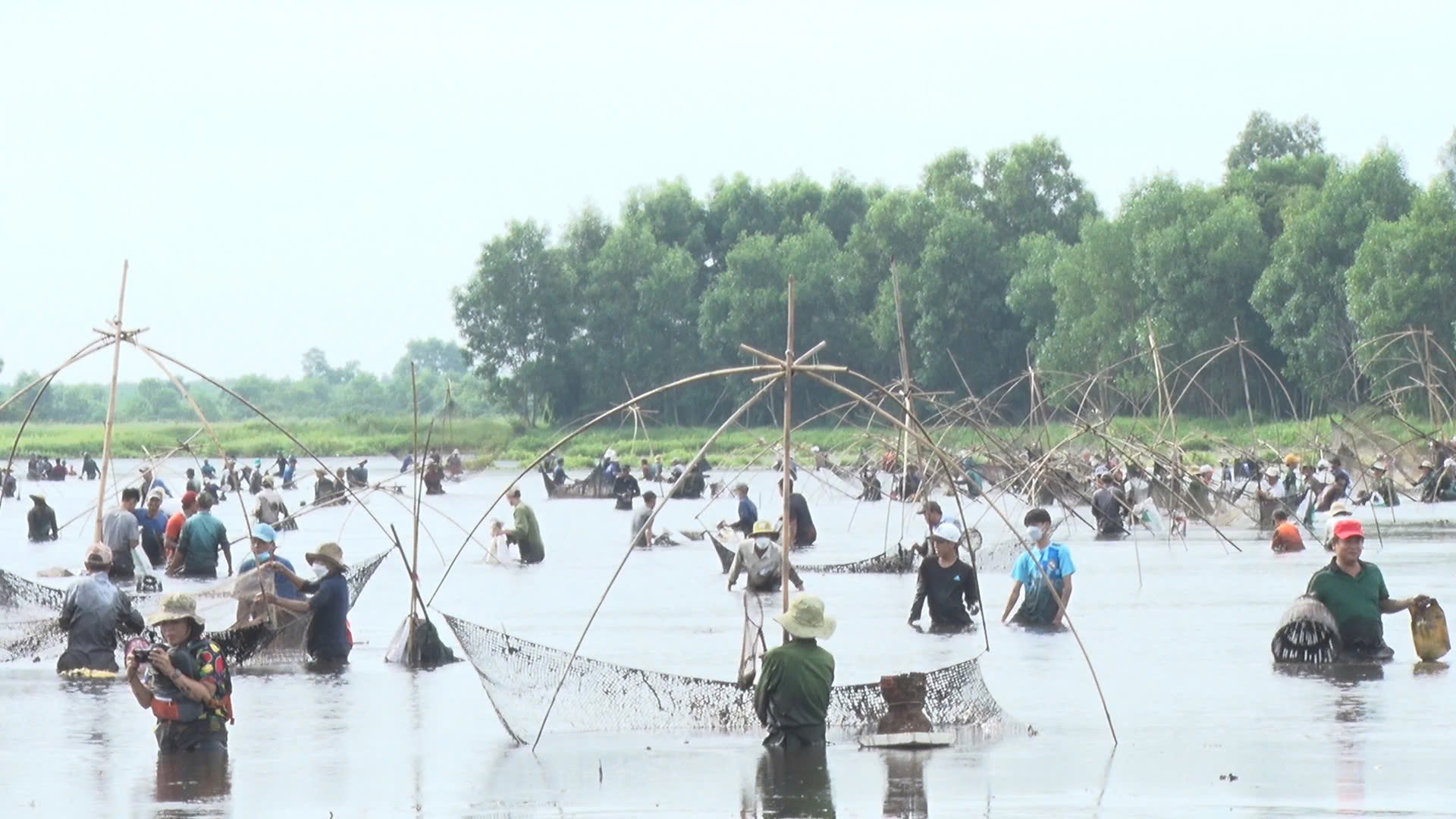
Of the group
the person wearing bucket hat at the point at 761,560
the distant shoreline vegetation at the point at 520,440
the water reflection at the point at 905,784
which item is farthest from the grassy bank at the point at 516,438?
the water reflection at the point at 905,784

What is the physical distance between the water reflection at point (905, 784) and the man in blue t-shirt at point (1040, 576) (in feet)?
10.9

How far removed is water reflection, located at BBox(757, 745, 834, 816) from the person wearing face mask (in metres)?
4.56

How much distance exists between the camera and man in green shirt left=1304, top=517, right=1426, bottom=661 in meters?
13.1

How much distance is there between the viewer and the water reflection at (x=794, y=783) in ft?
32.2

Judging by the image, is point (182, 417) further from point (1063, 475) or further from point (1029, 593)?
point (1029, 593)

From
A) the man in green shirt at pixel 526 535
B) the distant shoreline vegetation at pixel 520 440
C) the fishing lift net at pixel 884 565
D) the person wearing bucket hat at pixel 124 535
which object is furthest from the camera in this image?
the distant shoreline vegetation at pixel 520 440

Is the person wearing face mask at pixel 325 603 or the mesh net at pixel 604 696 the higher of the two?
the person wearing face mask at pixel 325 603

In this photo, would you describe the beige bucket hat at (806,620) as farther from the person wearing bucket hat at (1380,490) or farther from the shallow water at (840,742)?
the person wearing bucket hat at (1380,490)

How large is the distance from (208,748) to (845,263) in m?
75.9

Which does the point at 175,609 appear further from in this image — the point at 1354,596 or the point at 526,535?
the point at 526,535

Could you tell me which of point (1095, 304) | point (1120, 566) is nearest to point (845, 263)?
point (1095, 304)

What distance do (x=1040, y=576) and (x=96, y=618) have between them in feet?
23.7

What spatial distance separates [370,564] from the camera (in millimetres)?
17672

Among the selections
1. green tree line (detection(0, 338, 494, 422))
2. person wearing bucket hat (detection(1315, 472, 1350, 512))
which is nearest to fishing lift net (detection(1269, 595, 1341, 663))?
person wearing bucket hat (detection(1315, 472, 1350, 512))
